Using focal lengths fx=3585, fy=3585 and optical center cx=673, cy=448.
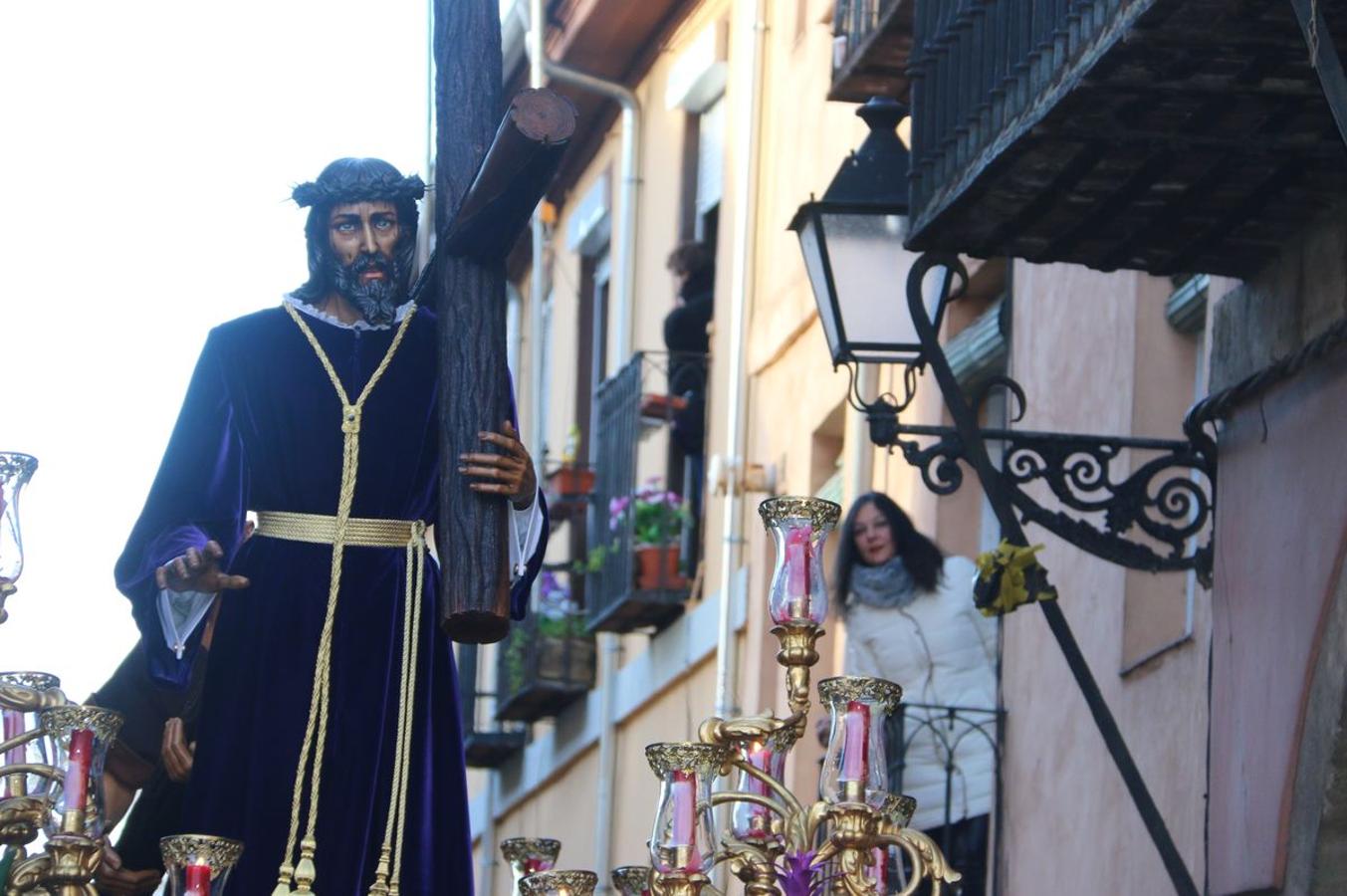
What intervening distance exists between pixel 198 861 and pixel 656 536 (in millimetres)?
12467

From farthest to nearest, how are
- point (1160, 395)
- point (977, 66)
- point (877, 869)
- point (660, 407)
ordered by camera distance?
point (660, 407) → point (1160, 395) → point (977, 66) → point (877, 869)

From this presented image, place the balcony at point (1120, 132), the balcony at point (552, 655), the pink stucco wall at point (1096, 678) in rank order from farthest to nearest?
the balcony at point (552, 655) → the pink stucco wall at point (1096, 678) → the balcony at point (1120, 132)

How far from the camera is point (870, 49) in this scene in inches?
476

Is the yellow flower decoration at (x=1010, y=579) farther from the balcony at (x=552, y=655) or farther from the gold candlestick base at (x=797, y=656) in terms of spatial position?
the balcony at (x=552, y=655)

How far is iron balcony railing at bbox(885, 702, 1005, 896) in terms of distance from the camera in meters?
11.7

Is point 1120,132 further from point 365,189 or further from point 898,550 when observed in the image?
point 898,550

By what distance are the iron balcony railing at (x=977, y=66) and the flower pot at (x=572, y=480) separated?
35.1 feet

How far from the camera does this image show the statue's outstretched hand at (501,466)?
636 centimetres

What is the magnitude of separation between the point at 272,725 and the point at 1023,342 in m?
6.51

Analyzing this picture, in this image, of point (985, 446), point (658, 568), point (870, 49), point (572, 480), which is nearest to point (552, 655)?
point (572, 480)

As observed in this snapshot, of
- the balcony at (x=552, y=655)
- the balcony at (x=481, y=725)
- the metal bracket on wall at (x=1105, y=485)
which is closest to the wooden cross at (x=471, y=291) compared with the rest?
the metal bracket on wall at (x=1105, y=485)

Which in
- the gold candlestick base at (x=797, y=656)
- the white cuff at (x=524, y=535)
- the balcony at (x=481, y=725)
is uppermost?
the white cuff at (x=524, y=535)

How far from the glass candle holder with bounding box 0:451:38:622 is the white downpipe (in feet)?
33.5

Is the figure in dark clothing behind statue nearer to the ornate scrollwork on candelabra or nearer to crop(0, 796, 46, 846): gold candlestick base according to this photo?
the ornate scrollwork on candelabra
